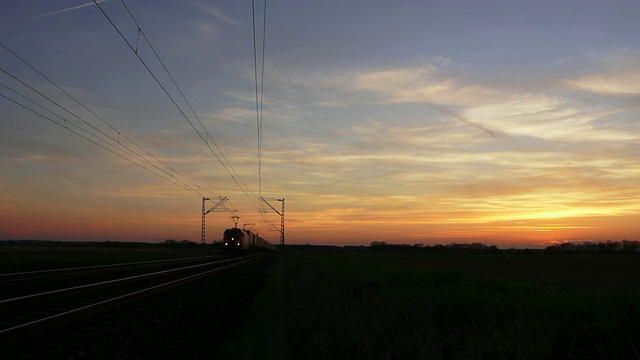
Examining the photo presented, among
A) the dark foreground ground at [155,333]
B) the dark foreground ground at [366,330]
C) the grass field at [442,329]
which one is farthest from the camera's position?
the dark foreground ground at [155,333]

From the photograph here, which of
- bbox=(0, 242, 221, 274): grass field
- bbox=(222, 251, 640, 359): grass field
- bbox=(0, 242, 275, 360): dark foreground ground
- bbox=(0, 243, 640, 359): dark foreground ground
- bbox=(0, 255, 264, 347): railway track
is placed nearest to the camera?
bbox=(222, 251, 640, 359): grass field

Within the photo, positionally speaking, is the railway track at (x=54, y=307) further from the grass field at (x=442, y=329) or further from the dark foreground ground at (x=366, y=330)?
the grass field at (x=442, y=329)

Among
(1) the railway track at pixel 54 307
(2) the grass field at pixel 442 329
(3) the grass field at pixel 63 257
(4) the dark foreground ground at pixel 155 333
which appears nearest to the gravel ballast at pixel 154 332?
(4) the dark foreground ground at pixel 155 333

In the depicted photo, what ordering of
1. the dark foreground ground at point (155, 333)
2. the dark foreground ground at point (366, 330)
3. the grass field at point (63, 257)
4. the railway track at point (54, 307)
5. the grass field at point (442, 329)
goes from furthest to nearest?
the grass field at point (63, 257), the railway track at point (54, 307), the dark foreground ground at point (155, 333), the dark foreground ground at point (366, 330), the grass field at point (442, 329)

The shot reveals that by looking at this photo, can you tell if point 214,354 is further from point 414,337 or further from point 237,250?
point 237,250

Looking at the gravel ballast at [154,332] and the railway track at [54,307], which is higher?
the railway track at [54,307]

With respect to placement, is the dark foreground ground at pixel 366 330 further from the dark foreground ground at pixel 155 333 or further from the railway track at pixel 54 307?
the railway track at pixel 54 307

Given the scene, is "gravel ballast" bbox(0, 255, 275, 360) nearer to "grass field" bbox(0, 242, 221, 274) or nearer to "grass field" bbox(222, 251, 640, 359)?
"grass field" bbox(222, 251, 640, 359)

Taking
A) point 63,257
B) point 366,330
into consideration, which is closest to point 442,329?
point 366,330

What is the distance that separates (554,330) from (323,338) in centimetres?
457

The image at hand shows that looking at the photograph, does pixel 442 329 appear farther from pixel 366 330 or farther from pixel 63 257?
pixel 63 257

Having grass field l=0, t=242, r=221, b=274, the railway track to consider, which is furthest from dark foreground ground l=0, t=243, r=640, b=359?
grass field l=0, t=242, r=221, b=274

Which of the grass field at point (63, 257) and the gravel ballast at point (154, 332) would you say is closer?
the gravel ballast at point (154, 332)

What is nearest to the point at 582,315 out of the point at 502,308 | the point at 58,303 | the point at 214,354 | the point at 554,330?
the point at 502,308
